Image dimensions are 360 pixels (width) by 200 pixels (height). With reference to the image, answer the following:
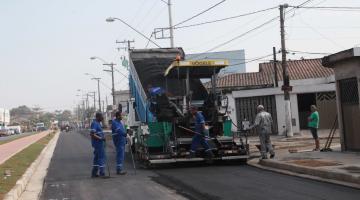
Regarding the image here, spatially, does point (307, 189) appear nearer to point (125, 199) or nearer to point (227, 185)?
point (227, 185)

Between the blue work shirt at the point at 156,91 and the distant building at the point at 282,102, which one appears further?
the distant building at the point at 282,102

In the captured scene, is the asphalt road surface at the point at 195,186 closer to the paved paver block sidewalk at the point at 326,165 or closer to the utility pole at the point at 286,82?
the paved paver block sidewalk at the point at 326,165

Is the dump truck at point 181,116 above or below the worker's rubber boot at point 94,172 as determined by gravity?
above

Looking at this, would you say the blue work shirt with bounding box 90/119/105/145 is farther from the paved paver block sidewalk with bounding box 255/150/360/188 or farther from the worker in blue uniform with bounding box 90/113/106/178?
the paved paver block sidewalk with bounding box 255/150/360/188

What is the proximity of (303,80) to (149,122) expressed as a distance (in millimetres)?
27869

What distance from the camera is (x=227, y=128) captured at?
17469 millimetres

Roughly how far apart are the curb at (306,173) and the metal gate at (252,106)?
19.3 metres

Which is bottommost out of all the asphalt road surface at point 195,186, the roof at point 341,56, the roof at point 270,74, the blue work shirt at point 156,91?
the asphalt road surface at point 195,186

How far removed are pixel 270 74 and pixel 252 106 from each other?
12163mm

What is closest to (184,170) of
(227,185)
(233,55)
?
(227,185)

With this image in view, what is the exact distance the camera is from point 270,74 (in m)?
47.8

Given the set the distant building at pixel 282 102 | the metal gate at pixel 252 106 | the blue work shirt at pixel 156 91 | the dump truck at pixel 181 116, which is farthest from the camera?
the metal gate at pixel 252 106

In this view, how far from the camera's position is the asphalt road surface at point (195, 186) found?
1062 cm

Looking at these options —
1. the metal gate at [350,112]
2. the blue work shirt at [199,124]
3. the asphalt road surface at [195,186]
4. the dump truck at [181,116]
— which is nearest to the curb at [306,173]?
the asphalt road surface at [195,186]
